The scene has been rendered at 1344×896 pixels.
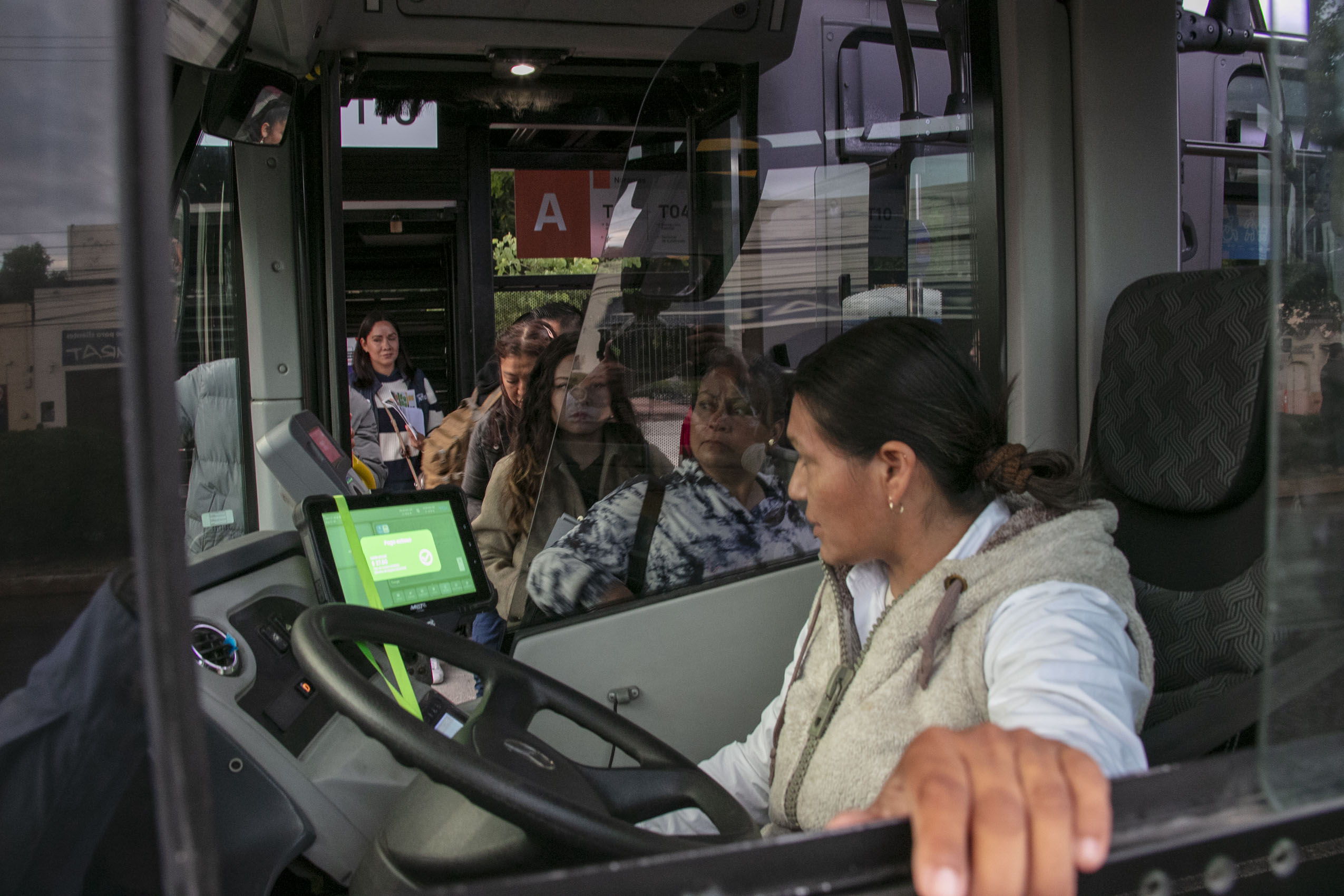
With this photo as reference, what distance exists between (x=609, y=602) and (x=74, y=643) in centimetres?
138

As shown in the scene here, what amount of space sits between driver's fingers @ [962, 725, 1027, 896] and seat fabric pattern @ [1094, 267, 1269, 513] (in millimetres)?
882

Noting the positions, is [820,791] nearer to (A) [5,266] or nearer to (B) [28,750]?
(B) [28,750]

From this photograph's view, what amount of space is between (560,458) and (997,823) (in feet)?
5.27

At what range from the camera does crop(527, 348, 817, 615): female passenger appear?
6.43 ft

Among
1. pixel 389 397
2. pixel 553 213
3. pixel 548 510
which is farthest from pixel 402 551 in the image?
pixel 553 213

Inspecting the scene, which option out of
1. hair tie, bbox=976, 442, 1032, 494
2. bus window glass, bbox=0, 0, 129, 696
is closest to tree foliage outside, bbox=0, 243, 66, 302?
bus window glass, bbox=0, 0, 129, 696

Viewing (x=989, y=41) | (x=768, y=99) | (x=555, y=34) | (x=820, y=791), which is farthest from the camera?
(x=555, y=34)

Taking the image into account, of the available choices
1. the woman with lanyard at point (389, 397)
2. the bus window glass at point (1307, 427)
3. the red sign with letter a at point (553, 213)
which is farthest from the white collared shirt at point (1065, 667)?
the red sign with letter a at point (553, 213)

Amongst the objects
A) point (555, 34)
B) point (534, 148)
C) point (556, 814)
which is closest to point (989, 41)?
point (555, 34)

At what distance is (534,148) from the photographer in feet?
16.3

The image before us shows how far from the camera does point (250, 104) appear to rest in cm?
221

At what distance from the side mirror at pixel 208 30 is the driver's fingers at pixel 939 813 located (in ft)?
3.46

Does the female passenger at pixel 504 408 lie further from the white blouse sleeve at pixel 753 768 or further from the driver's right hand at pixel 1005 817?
the driver's right hand at pixel 1005 817

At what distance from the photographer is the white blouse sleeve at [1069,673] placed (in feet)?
2.83
